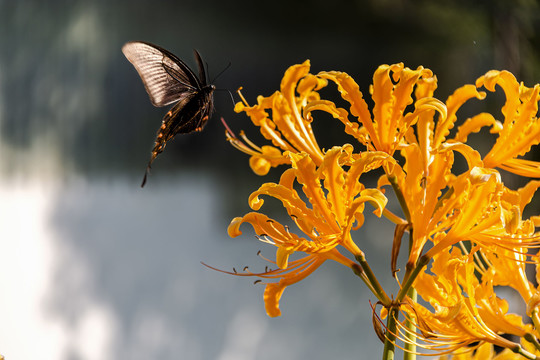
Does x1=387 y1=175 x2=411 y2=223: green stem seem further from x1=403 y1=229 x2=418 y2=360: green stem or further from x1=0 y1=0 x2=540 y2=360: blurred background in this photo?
x1=0 y1=0 x2=540 y2=360: blurred background

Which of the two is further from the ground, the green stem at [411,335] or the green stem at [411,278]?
the green stem at [411,278]

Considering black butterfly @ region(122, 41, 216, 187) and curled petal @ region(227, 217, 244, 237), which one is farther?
black butterfly @ region(122, 41, 216, 187)

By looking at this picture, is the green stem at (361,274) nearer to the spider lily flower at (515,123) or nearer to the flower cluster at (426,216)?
the flower cluster at (426,216)

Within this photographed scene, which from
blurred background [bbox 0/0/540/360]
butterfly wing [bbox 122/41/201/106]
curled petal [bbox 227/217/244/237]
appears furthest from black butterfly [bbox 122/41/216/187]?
blurred background [bbox 0/0/540/360]

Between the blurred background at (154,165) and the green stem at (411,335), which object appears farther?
the blurred background at (154,165)

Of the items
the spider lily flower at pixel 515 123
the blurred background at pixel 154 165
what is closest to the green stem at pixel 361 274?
the spider lily flower at pixel 515 123

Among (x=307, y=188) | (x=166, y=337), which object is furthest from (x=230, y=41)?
(x=307, y=188)

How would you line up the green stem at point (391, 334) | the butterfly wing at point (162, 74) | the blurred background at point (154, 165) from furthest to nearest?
1. the blurred background at point (154, 165)
2. the butterfly wing at point (162, 74)
3. the green stem at point (391, 334)

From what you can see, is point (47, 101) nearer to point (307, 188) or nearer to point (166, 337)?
point (166, 337)

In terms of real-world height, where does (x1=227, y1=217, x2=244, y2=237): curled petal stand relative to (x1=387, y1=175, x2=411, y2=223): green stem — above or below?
below
